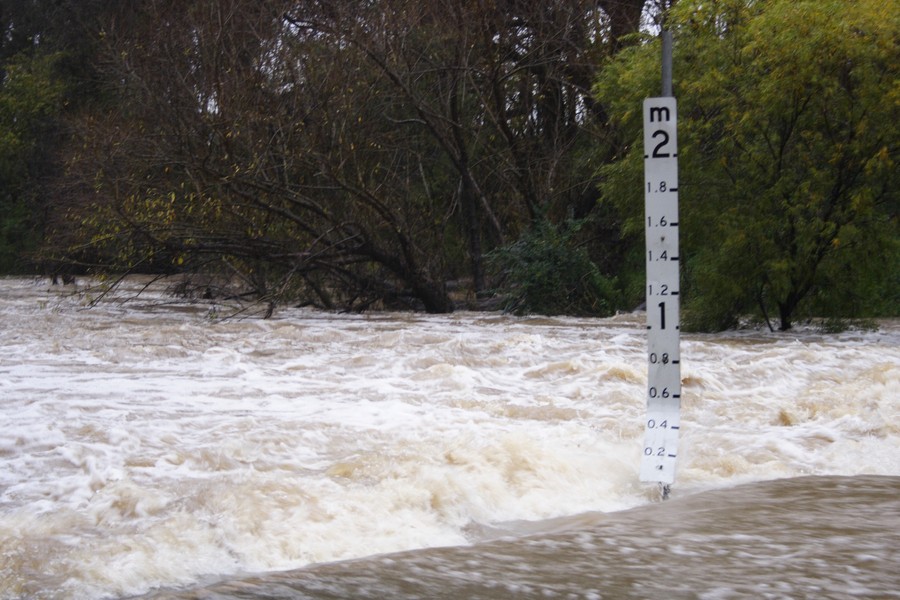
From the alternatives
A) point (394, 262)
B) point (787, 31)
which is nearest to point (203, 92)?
point (394, 262)

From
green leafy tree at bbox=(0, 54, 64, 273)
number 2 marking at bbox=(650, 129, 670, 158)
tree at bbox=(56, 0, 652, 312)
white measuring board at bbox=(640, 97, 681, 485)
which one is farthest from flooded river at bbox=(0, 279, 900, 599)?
green leafy tree at bbox=(0, 54, 64, 273)

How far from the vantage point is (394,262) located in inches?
792

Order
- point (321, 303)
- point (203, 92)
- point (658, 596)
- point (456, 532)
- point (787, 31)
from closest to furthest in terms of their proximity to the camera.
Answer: point (658, 596) < point (456, 532) < point (787, 31) < point (203, 92) < point (321, 303)

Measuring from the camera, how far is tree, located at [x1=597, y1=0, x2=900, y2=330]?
13.8 m

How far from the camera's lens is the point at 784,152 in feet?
48.3

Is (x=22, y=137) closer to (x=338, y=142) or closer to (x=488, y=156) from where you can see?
(x=488, y=156)

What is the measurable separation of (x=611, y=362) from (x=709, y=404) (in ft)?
7.17

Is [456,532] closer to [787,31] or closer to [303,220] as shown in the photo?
[787,31]

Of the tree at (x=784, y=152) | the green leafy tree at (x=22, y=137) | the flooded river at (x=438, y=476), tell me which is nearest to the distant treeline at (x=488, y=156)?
the tree at (x=784, y=152)

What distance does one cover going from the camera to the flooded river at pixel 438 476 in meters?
4.70

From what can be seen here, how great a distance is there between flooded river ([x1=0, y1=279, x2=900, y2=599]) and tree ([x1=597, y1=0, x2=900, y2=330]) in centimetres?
280

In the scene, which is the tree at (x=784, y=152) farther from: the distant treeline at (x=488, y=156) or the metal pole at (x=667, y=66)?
the metal pole at (x=667, y=66)

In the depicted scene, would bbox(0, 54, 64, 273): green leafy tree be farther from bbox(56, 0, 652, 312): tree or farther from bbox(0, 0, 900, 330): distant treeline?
bbox(56, 0, 652, 312): tree

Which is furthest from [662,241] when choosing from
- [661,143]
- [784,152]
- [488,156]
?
[488,156]
